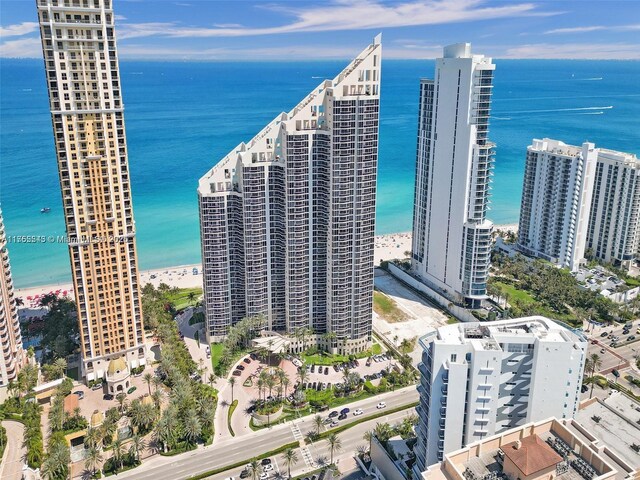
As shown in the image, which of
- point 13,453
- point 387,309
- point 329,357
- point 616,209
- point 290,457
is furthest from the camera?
point 616,209

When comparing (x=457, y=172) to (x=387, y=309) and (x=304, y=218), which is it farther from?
(x=304, y=218)

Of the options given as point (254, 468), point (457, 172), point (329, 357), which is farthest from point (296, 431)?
point (457, 172)

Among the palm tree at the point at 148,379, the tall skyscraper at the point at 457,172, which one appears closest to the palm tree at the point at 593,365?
the tall skyscraper at the point at 457,172

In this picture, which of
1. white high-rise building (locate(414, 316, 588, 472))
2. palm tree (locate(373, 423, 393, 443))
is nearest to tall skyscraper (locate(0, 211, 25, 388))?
palm tree (locate(373, 423, 393, 443))

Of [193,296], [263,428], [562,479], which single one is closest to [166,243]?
[193,296]

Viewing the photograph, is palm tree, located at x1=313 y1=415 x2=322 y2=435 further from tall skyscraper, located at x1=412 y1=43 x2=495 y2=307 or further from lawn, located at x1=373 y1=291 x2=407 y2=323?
tall skyscraper, located at x1=412 y1=43 x2=495 y2=307
